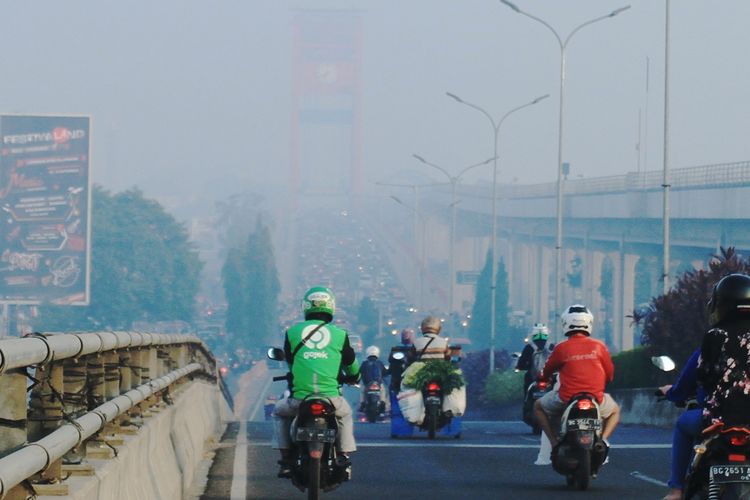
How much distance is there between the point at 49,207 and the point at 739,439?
86.9 metres

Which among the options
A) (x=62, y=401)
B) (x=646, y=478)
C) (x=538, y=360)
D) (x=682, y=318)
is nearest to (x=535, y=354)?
(x=538, y=360)

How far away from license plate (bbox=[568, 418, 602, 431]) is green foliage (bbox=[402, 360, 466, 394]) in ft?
26.3

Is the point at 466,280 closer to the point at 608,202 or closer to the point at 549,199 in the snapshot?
the point at 549,199

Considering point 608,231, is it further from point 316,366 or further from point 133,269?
point 316,366

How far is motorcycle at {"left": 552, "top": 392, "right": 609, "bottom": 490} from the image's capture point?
1397 cm

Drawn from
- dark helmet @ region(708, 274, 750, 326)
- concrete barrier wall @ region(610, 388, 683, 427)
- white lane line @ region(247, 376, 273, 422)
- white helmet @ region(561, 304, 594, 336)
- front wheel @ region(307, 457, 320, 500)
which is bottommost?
white lane line @ region(247, 376, 273, 422)

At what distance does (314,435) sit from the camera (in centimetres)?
1156

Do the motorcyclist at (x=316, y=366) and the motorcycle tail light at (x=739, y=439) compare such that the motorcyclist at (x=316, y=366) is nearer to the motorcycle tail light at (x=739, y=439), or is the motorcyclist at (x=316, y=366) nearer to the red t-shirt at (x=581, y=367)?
the red t-shirt at (x=581, y=367)

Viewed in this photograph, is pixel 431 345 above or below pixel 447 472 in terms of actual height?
above

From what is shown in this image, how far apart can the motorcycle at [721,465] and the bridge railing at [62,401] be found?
260 centimetres

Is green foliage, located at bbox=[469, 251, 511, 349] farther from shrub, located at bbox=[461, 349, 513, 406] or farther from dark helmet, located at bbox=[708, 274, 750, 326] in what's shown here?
dark helmet, located at bbox=[708, 274, 750, 326]

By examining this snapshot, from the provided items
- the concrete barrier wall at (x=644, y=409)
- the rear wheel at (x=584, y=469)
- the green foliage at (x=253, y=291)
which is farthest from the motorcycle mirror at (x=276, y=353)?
the green foliage at (x=253, y=291)

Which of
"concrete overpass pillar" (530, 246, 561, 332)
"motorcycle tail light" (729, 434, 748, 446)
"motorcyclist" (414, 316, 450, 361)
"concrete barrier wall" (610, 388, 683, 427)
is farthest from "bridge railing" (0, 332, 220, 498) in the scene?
"concrete overpass pillar" (530, 246, 561, 332)

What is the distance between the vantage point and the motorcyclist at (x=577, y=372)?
14383 millimetres
